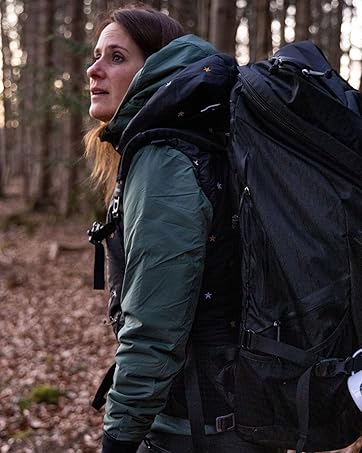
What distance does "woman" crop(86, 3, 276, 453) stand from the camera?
1680 millimetres

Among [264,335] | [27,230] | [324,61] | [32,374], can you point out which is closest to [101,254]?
[264,335]

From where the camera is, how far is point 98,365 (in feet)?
21.5

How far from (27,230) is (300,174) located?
46.0 ft

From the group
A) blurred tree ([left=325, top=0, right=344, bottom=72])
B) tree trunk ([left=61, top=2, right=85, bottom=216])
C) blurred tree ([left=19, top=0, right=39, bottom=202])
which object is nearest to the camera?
tree trunk ([left=61, top=2, right=85, bottom=216])

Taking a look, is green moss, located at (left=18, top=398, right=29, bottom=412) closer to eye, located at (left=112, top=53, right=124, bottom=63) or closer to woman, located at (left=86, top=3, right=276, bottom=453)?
Result: woman, located at (left=86, top=3, right=276, bottom=453)

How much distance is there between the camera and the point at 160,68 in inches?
75.7

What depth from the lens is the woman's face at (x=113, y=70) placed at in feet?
A: 7.25

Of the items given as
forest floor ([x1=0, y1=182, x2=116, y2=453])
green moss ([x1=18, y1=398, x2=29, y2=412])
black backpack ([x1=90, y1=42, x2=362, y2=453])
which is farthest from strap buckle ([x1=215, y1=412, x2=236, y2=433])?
green moss ([x1=18, y1=398, x2=29, y2=412])

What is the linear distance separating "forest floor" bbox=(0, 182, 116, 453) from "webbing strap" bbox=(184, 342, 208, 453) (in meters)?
3.02

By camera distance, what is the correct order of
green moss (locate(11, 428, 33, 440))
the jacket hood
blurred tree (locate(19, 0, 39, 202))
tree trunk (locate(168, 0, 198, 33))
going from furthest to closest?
blurred tree (locate(19, 0, 39, 202)) < tree trunk (locate(168, 0, 198, 33)) < green moss (locate(11, 428, 33, 440)) < the jacket hood

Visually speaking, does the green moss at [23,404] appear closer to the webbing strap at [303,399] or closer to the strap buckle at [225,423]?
the strap buckle at [225,423]

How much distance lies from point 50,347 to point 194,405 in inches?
224

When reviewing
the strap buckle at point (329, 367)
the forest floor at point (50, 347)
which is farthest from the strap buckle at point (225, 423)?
the forest floor at point (50, 347)

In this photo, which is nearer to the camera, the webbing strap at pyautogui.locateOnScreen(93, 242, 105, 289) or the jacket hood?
the jacket hood
